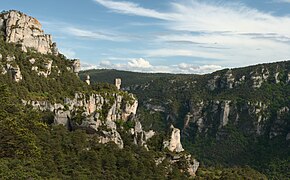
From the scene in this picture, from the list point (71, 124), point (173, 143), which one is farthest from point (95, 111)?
point (173, 143)

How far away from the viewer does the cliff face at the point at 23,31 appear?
98562mm

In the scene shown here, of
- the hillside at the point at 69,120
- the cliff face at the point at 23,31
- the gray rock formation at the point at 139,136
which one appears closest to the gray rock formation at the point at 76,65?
the hillside at the point at 69,120

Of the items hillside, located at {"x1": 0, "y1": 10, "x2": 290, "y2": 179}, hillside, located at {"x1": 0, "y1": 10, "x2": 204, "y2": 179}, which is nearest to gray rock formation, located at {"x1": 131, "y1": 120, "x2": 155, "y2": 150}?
hillside, located at {"x1": 0, "y1": 10, "x2": 290, "y2": 179}

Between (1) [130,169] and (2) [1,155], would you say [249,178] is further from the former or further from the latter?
(2) [1,155]

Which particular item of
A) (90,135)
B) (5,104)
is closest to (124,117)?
(90,135)

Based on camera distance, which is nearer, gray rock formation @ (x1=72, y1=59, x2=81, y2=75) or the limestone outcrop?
the limestone outcrop

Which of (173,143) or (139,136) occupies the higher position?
(139,136)

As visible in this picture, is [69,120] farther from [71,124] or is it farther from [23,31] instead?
[23,31]

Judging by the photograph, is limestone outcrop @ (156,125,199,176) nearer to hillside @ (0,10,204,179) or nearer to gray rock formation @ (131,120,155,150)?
hillside @ (0,10,204,179)

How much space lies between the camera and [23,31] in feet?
328

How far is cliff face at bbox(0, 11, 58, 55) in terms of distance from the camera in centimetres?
9856

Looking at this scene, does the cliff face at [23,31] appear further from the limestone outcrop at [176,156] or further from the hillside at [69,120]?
the limestone outcrop at [176,156]

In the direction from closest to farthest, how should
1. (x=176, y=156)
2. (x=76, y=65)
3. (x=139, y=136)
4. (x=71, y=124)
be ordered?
(x=71, y=124), (x=139, y=136), (x=176, y=156), (x=76, y=65)

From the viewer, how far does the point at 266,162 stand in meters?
166
